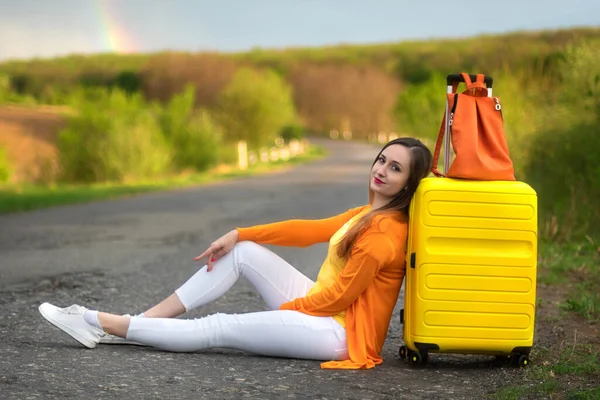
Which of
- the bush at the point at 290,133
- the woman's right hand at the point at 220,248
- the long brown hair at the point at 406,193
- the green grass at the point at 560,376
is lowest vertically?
the bush at the point at 290,133

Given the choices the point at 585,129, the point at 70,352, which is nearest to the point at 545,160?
the point at 585,129

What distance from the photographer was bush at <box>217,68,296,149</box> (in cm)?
3934

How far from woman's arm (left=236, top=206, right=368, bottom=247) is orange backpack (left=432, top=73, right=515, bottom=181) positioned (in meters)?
0.68

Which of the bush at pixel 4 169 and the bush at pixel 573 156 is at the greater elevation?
the bush at pixel 573 156

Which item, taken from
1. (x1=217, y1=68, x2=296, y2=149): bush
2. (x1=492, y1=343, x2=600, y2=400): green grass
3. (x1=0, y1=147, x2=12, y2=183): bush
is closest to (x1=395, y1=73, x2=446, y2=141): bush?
(x1=217, y1=68, x2=296, y2=149): bush

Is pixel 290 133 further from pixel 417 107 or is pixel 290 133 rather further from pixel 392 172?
pixel 392 172

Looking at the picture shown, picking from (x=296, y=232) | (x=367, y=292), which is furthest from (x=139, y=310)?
(x=367, y=292)

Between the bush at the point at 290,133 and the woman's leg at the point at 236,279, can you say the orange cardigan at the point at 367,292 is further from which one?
the bush at the point at 290,133

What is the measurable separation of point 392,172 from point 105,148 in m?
19.8

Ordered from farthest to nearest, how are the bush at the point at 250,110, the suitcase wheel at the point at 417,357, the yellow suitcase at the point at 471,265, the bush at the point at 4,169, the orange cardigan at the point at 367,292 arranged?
the bush at the point at 250,110
the bush at the point at 4,169
the suitcase wheel at the point at 417,357
the orange cardigan at the point at 367,292
the yellow suitcase at the point at 471,265

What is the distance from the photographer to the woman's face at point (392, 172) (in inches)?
182

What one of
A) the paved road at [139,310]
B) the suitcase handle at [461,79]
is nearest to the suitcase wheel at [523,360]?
the paved road at [139,310]

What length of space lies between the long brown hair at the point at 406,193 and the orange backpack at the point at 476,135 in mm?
72

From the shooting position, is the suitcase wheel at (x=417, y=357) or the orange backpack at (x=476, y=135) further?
the suitcase wheel at (x=417, y=357)
